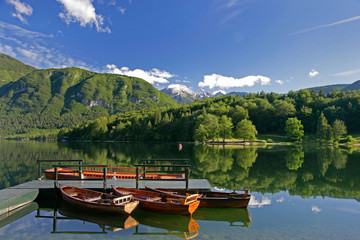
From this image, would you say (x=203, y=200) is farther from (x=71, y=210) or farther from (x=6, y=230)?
(x=6, y=230)

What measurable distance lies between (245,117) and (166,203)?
406ft

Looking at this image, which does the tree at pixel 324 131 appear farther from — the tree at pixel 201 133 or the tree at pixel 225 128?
the tree at pixel 201 133

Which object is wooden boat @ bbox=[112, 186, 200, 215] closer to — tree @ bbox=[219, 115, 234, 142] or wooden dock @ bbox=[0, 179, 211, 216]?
wooden dock @ bbox=[0, 179, 211, 216]

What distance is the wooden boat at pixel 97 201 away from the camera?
13.7m

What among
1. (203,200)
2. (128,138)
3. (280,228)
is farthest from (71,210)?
(128,138)

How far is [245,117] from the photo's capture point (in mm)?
131500

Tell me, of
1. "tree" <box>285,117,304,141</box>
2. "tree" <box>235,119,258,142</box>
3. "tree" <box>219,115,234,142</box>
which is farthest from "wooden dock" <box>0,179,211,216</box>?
"tree" <box>285,117,304,141</box>

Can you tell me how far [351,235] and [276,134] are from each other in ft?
401

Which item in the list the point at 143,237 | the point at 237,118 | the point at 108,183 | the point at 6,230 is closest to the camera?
the point at 143,237

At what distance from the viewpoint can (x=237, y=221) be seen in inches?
527

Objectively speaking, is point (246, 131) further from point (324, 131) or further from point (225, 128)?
point (324, 131)

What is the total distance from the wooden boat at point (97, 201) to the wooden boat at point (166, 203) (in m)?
0.76

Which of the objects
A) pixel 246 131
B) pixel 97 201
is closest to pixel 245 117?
pixel 246 131

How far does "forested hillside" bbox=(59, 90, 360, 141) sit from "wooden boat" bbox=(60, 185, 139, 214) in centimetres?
9574
